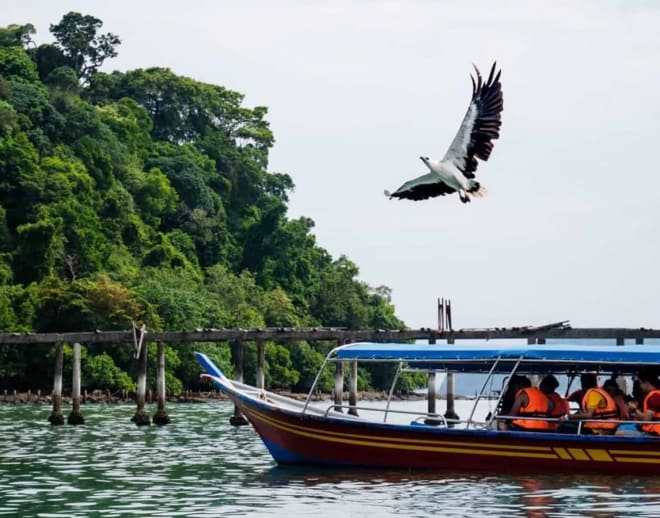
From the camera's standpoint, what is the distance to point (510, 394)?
2648 cm

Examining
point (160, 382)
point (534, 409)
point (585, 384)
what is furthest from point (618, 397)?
point (160, 382)

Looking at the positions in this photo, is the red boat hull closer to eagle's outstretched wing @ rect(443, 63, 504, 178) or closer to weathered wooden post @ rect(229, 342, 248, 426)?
eagle's outstretched wing @ rect(443, 63, 504, 178)

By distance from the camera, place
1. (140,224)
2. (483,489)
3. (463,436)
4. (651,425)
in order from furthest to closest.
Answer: (140,224) < (463,436) < (651,425) < (483,489)

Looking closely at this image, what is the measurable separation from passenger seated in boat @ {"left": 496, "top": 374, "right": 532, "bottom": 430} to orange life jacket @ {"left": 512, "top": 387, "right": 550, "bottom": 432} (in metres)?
0.32

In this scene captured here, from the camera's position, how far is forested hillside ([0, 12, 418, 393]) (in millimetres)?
72312

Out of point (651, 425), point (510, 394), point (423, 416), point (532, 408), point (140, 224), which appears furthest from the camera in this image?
point (140, 224)

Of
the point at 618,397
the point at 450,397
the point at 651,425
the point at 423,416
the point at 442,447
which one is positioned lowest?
the point at 442,447

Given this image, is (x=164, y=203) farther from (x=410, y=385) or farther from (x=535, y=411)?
(x=535, y=411)

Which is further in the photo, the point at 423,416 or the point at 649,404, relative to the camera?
the point at 423,416

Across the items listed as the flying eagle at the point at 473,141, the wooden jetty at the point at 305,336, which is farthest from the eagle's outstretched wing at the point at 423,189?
the wooden jetty at the point at 305,336

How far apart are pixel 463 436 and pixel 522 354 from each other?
1841 mm

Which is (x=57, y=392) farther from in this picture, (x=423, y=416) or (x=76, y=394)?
(x=423, y=416)

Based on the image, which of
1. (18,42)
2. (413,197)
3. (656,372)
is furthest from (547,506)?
(18,42)

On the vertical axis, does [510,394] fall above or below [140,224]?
below
